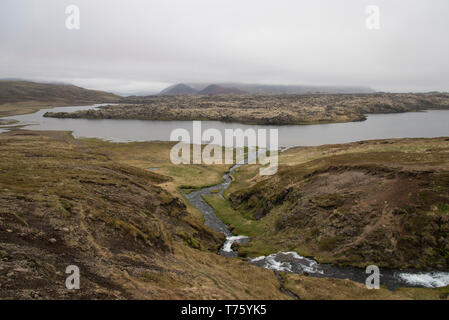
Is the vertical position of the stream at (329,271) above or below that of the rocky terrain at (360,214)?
below

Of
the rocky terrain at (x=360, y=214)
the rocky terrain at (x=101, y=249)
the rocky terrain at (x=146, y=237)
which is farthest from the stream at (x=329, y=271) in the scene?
the rocky terrain at (x=101, y=249)

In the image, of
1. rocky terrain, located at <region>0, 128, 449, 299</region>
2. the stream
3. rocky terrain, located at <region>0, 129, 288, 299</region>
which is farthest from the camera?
the stream

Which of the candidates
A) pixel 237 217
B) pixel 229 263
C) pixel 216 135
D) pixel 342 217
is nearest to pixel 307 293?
pixel 229 263

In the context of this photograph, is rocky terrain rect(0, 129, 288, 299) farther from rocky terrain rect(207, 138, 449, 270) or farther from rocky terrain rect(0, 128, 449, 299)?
rocky terrain rect(207, 138, 449, 270)

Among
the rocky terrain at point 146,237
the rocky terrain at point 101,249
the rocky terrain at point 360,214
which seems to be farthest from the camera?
the rocky terrain at point 360,214

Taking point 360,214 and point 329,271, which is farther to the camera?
point 360,214

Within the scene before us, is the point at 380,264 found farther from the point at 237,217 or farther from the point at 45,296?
the point at 45,296

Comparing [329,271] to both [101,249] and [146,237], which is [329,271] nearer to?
[146,237]

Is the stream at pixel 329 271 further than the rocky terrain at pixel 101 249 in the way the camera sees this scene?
Yes

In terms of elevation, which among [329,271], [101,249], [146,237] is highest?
[101,249]

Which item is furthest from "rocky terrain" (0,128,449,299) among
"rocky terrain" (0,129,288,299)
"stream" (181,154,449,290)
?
"stream" (181,154,449,290)

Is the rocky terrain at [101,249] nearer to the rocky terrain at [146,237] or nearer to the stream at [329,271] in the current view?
the rocky terrain at [146,237]

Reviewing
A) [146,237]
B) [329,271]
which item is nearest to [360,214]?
[329,271]
